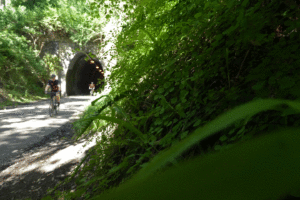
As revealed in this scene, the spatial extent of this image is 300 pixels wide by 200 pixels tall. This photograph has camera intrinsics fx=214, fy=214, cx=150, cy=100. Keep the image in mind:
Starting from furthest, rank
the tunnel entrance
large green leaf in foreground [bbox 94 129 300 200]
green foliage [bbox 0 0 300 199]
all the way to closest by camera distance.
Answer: the tunnel entrance
green foliage [bbox 0 0 300 199]
large green leaf in foreground [bbox 94 129 300 200]

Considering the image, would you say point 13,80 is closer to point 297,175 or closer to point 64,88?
point 64,88

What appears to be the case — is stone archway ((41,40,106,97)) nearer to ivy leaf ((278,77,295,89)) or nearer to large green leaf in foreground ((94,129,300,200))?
ivy leaf ((278,77,295,89))

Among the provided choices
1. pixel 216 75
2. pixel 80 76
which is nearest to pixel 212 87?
pixel 216 75

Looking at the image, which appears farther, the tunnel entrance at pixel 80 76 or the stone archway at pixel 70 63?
the tunnel entrance at pixel 80 76

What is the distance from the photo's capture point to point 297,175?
0.68 feet

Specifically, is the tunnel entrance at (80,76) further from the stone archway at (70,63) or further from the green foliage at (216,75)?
the green foliage at (216,75)

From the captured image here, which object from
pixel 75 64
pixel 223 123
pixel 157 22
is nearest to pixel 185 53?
pixel 157 22

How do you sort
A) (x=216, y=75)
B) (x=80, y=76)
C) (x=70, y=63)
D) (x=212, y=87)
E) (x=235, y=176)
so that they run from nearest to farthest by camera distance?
(x=235, y=176)
(x=216, y=75)
(x=212, y=87)
(x=70, y=63)
(x=80, y=76)

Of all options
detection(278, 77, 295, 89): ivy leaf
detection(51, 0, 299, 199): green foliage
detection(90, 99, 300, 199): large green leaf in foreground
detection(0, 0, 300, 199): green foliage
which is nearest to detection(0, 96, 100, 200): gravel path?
detection(0, 0, 300, 199): green foliage

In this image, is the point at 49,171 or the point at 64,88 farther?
the point at 64,88

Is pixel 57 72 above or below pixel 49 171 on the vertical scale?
above

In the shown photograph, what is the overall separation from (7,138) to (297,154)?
7775 mm

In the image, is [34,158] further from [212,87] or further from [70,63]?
[70,63]

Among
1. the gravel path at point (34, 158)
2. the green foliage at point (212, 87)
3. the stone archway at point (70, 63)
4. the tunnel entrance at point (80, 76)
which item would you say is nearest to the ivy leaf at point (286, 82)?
the green foliage at point (212, 87)
